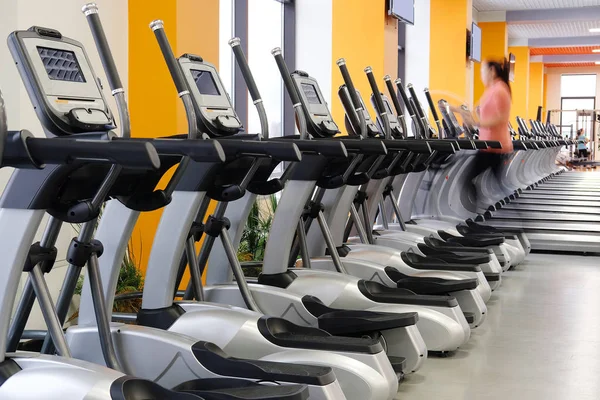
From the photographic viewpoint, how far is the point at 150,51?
4629 millimetres

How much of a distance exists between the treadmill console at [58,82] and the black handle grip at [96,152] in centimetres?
24

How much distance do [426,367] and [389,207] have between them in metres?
2.71

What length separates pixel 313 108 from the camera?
3.85 m

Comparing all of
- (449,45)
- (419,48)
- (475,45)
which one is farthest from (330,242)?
(475,45)

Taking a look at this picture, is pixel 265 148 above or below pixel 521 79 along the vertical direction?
below

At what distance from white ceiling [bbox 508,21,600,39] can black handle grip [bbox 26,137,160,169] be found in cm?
1707

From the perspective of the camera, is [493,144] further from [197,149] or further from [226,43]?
[197,149]

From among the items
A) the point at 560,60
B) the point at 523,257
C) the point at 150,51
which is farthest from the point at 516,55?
the point at 150,51

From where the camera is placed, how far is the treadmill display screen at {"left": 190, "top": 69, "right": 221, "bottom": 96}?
298 cm

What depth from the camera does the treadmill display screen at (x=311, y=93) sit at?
3880 mm

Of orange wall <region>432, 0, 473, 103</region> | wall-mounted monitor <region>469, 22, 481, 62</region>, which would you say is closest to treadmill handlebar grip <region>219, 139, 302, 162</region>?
orange wall <region>432, 0, 473, 103</region>

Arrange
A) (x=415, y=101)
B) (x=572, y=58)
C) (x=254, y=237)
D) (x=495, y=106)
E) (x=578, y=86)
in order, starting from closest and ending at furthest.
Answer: (x=415, y=101) < (x=254, y=237) < (x=495, y=106) < (x=572, y=58) < (x=578, y=86)

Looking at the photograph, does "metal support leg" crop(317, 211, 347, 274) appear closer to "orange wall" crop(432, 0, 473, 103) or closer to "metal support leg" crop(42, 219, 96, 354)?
"metal support leg" crop(42, 219, 96, 354)

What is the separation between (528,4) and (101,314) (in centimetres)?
1456
